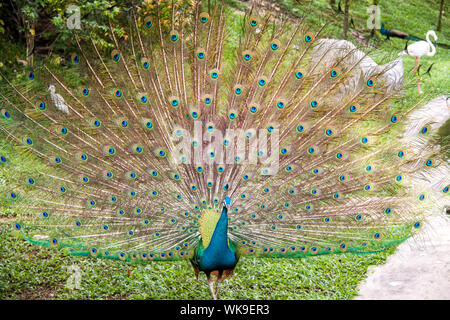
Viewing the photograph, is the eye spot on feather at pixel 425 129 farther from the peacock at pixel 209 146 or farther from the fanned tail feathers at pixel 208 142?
the fanned tail feathers at pixel 208 142

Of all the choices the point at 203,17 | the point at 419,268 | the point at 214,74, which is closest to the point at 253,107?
the point at 214,74

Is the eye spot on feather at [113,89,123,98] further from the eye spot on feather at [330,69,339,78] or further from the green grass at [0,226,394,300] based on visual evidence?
the green grass at [0,226,394,300]

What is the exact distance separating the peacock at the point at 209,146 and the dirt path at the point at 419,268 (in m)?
0.25

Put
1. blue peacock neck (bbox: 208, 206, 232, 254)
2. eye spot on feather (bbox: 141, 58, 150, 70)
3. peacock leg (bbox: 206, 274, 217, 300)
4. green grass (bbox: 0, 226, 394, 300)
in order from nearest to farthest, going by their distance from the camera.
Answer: blue peacock neck (bbox: 208, 206, 232, 254)
eye spot on feather (bbox: 141, 58, 150, 70)
peacock leg (bbox: 206, 274, 217, 300)
green grass (bbox: 0, 226, 394, 300)

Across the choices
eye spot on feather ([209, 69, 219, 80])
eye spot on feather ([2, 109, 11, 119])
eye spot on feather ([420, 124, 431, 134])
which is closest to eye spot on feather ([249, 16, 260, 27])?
eye spot on feather ([209, 69, 219, 80])

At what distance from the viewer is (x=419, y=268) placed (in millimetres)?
4398

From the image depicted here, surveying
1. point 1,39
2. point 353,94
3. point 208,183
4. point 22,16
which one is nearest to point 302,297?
point 208,183

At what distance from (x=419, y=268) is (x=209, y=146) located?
7.83ft

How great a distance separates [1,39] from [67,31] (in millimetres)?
2474

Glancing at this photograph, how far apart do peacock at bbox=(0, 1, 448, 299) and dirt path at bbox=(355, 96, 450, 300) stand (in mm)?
252

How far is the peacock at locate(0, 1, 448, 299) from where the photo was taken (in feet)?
11.5

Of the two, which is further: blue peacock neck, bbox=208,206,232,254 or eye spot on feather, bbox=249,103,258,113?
eye spot on feather, bbox=249,103,258,113

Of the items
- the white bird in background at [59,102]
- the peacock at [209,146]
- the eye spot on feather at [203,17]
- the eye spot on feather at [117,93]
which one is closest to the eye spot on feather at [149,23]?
the peacock at [209,146]

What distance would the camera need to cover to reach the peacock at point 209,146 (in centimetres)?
351
